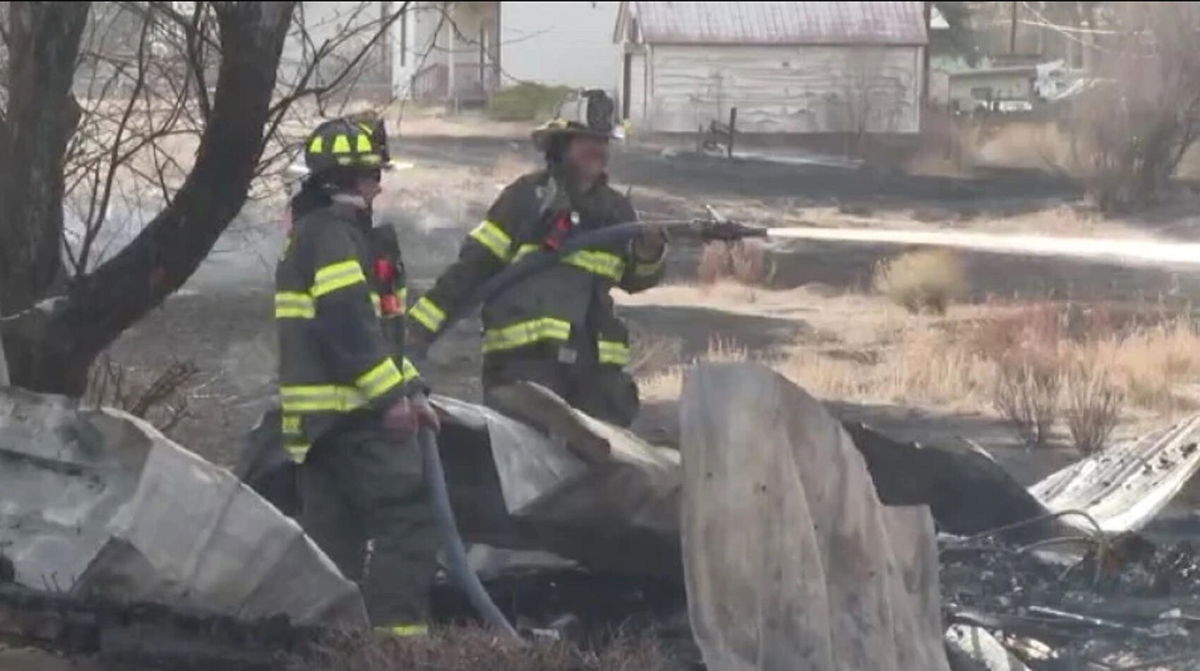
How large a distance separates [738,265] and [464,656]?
37.7ft

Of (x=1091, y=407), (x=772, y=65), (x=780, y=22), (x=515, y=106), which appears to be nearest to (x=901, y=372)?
(x=1091, y=407)

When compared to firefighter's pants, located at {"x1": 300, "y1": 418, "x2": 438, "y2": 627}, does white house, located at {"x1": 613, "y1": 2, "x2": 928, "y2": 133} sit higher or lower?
higher

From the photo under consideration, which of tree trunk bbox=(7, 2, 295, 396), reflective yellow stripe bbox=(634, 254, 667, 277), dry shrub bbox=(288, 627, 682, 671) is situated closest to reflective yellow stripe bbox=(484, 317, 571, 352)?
reflective yellow stripe bbox=(634, 254, 667, 277)

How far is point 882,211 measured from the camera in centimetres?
1811

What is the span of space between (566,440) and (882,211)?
12.3 meters

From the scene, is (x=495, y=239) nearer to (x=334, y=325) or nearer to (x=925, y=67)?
(x=334, y=325)

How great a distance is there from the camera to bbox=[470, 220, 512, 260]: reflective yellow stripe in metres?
7.38

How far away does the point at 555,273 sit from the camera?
7348 mm

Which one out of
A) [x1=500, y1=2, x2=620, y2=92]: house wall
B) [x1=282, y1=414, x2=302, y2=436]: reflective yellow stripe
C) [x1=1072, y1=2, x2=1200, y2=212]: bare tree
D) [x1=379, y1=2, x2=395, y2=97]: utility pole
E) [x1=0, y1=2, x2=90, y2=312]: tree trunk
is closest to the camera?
[x1=282, y1=414, x2=302, y2=436]: reflective yellow stripe

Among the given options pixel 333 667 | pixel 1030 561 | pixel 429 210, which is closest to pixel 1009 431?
pixel 1030 561

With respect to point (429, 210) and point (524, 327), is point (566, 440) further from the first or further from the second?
point (429, 210)

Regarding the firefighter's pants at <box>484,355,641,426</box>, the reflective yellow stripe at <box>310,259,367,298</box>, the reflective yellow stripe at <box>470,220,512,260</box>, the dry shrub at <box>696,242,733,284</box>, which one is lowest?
the dry shrub at <box>696,242,733,284</box>

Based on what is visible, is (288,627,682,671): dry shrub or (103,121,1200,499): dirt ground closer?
(288,627,682,671): dry shrub

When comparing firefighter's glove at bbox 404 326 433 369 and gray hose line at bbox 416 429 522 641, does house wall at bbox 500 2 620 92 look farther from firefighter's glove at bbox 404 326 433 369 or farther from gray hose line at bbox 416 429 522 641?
gray hose line at bbox 416 429 522 641
